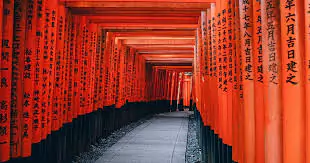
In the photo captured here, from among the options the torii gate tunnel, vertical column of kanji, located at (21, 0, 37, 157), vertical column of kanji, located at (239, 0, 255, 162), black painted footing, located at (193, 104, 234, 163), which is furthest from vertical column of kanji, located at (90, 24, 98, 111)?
vertical column of kanji, located at (239, 0, 255, 162)

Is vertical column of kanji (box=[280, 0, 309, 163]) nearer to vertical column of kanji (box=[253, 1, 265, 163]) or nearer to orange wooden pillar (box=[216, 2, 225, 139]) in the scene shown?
vertical column of kanji (box=[253, 1, 265, 163])

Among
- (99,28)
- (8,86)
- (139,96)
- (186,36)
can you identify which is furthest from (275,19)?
(139,96)

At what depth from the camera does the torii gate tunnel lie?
8.27 ft

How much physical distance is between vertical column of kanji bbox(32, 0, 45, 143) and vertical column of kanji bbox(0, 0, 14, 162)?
3.43 ft

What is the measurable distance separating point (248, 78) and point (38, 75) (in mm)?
3228

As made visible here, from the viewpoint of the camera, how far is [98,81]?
10.2 metres

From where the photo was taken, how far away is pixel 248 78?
365 centimetres

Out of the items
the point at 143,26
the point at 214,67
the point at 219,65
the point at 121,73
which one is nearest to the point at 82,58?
the point at 143,26

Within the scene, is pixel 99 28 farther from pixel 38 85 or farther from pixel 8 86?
pixel 8 86

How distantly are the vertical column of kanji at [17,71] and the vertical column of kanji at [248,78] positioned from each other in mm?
2864

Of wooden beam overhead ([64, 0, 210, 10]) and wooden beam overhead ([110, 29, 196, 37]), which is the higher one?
Answer: wooden beam overhead ([110, 29, 196, 37])

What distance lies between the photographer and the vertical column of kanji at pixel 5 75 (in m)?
4.06

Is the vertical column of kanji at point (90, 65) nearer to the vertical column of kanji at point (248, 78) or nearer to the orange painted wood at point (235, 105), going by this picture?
the orange painted wood at point (235, 105)

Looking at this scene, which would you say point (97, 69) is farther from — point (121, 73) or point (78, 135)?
point (121, 73)
